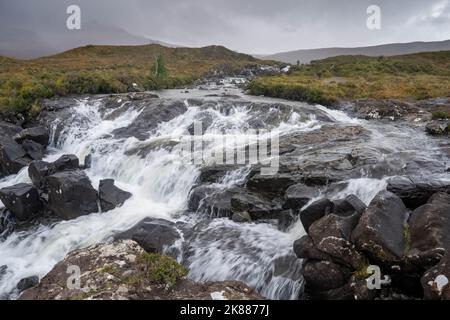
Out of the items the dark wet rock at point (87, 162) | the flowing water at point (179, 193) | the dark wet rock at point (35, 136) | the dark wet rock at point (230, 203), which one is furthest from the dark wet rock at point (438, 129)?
the dark wet rock at point (35, 136)

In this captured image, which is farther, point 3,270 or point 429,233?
point 3,270

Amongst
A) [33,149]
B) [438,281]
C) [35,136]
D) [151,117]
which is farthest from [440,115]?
[35,136]

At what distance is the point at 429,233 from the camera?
28.8 ft

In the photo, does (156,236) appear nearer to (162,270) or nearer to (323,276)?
(162,270)

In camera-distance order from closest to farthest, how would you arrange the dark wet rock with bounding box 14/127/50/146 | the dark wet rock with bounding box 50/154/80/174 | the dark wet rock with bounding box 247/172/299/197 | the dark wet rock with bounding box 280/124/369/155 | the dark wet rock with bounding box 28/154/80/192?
the dark wet rock with bounding box 247/172/299/197 < the dark wet rock with bounding box 28/154/80/192 < the dark wet rock with bounding box 50/154/80/174 < the dark wet rock with bounding box 280/124/369/155 < the dark wet rock with bounding box 14/127/50/146

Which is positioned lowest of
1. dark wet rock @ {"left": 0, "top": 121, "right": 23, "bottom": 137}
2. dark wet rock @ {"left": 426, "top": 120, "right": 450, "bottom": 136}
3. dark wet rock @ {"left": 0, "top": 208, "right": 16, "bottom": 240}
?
dark wet rock @ {"left": 0, "top": 208, "right": 16, "bottom": 240}

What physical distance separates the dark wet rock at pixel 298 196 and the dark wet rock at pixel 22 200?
35.9 feet

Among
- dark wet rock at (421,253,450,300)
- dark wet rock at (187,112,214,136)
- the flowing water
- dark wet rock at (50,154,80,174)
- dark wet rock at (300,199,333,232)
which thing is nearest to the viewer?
dark wet rock at (421,253,450,300)


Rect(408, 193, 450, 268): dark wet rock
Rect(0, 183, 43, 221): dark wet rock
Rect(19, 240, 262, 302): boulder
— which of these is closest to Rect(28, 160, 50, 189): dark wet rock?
Rect(0, 183, 43, 221): dark wet rock

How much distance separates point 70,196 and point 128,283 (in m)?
9.14

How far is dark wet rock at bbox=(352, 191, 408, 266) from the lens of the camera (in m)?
8.66

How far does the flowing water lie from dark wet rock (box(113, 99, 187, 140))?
0.50 m

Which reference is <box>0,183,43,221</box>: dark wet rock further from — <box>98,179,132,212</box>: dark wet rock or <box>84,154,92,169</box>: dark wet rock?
<box>84,154,92,169</box>: dark wet rock
